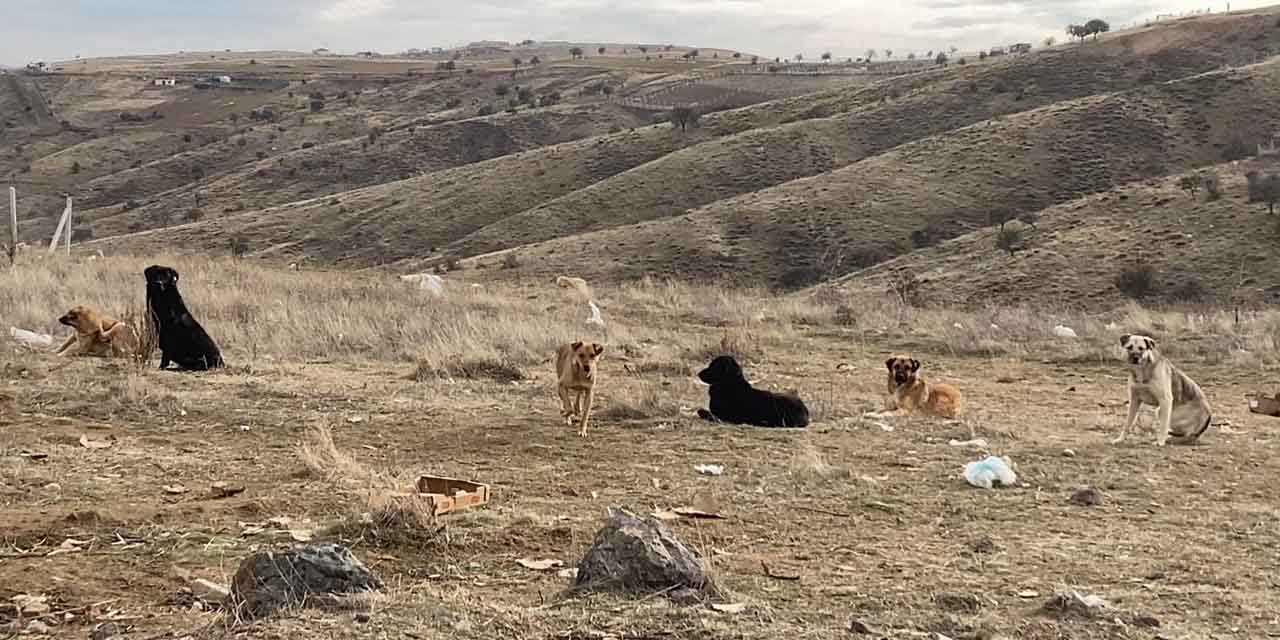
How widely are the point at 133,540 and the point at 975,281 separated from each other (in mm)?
28936

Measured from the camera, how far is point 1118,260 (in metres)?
32.8

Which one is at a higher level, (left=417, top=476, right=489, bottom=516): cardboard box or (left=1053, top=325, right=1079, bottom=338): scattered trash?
(left=417, top=476, right=489, bottom=516): cardboard box

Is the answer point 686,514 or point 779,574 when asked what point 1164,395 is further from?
point 779,574

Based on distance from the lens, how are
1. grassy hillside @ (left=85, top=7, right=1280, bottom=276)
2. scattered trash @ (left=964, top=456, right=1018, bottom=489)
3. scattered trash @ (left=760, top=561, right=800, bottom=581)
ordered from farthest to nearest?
grassy hillside @ (left=85, top=7, right=1280, bottom=276)
scattered trash @ (left=964, top=456, right=1018, bottom=489)
scattered trash @ (left=760, top=561, right=800, bottom=581)

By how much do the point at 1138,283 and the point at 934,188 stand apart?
Answer: 51.7ft

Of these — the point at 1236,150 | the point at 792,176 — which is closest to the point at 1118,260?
the point at 1236,150

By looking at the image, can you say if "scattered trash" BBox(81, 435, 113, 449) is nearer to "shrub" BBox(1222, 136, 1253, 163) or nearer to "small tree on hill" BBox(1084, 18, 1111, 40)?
"shrub" BBox(1222, 136, 1253, 163)

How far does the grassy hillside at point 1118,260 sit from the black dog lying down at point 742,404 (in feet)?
61.5

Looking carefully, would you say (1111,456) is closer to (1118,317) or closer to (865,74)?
(1118,317)

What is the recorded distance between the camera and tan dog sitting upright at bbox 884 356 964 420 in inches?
447

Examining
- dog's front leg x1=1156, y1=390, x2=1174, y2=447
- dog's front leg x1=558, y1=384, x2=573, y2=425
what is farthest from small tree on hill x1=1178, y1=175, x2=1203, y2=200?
dog's front leg x1=558, y1=384, x2=573, y2=425

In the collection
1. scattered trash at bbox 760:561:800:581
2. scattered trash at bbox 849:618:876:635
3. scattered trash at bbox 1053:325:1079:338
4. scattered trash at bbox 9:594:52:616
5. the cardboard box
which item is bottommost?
scattered trash at bbox 1053:325:1079:338

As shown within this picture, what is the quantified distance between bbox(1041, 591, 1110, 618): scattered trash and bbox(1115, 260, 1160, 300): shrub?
27.5 metres

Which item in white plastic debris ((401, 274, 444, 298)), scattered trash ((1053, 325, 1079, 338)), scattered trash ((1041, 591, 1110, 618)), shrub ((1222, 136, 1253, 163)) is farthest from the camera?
shrub ((1222, 136, 1253, 163))
